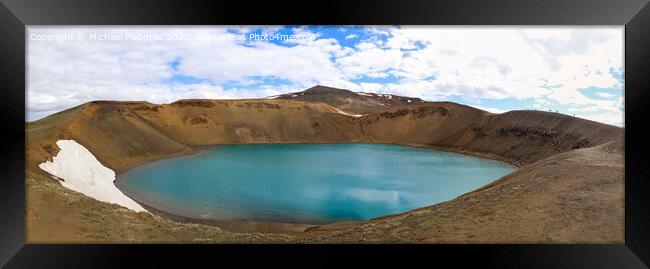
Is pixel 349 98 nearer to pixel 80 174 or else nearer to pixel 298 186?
pixel 298 186

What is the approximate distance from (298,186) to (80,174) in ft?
13.6

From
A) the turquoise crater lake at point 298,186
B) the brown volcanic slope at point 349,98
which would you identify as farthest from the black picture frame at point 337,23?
the brown volcanic slope at point 349,98

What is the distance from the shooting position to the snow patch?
549 cm

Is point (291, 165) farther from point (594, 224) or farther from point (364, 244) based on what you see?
point (594, 224)

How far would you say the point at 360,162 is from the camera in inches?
358

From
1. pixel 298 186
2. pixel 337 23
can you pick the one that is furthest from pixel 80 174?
pixel 337 23

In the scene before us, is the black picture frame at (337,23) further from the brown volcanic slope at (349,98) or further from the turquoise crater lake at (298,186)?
the brown volcanic slope at (349,98)

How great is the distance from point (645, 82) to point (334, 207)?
459 cm

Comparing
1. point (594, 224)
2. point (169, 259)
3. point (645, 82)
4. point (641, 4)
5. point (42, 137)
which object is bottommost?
point (169, 259)

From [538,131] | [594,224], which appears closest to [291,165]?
[594,224]

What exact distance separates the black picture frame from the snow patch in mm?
1104

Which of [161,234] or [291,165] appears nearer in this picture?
[161,234]

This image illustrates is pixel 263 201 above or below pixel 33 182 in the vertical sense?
below

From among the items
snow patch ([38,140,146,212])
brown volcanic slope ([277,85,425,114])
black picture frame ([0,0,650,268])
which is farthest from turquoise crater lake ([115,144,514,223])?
brown volcanic slope ([277,85,425,114])
